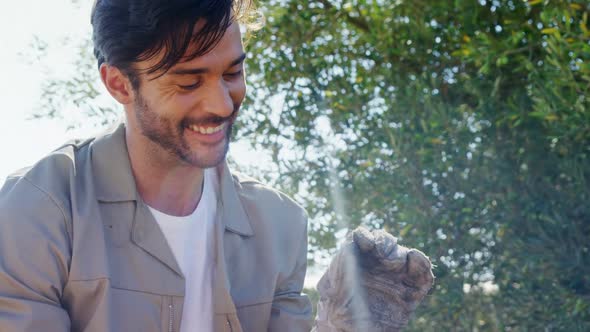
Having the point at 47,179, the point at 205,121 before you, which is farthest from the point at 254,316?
the point at 47,179

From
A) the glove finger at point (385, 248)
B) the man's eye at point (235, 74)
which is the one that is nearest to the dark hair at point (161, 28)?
the man's eye at point (235, 74)

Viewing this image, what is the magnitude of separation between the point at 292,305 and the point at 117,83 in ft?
2.52

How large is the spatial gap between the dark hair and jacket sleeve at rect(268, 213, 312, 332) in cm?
71

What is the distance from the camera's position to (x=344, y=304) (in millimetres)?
2354

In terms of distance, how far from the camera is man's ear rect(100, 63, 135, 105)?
263 cm

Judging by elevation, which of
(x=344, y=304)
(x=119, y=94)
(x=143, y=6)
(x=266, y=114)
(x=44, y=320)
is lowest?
(x=44, y=320)

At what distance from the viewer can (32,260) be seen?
2.40 metres

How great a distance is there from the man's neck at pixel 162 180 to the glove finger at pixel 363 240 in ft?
2.05

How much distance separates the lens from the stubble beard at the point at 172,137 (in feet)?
8.45

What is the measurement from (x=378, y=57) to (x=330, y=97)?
0.30m

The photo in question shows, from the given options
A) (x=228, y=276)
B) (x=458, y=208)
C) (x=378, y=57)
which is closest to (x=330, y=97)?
(x=378, y=57)

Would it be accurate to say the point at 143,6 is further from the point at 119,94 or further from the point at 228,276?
the point at 228,276

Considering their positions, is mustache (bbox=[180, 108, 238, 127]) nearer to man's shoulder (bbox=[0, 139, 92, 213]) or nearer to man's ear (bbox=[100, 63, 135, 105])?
man's ear (bbox=[100, 63, 135, 105])

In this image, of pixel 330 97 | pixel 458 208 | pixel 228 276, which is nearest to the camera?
pixel 228 276
